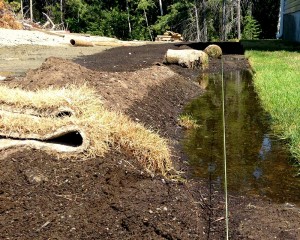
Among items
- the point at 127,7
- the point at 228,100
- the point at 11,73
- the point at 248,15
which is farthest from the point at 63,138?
the point at 127,7

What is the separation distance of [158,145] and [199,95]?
5.34 m

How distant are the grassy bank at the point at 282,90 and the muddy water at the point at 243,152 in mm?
174

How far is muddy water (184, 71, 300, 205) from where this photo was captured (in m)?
4.64

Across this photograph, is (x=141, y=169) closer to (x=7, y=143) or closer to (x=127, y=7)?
(x=7, y=143)

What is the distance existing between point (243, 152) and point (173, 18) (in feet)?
118

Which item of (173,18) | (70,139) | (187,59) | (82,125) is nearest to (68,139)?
(70,139)

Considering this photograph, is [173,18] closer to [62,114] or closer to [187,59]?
[187,59]

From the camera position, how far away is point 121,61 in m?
15.6

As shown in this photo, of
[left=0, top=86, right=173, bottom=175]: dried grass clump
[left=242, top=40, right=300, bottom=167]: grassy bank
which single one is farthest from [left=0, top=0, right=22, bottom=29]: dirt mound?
[left=0, top=86, right=173, bottom=175]: dried grass clump

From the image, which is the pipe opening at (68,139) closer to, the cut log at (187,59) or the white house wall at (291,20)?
the cut log at (187,59)

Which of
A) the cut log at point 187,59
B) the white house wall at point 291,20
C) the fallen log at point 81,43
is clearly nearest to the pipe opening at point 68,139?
the cut log at point 187,59

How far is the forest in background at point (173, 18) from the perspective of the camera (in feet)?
116

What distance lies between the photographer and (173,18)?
40312 millimetres

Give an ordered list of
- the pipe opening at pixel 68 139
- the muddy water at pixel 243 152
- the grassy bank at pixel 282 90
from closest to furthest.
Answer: the pipe opening at pixel 68 139 → the muddy water at pixel 243 152 → the grassy bank at pixel 282 90
